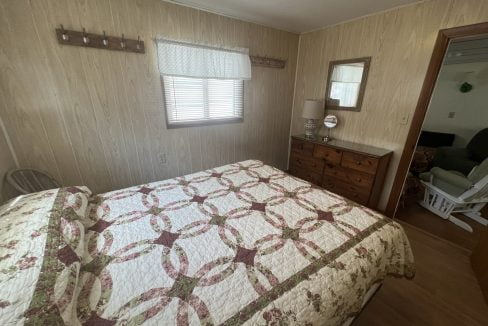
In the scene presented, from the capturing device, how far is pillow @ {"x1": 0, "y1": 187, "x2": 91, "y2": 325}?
24.2 inches

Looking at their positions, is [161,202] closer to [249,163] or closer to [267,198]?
[267,198]

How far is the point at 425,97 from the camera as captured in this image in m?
1.95

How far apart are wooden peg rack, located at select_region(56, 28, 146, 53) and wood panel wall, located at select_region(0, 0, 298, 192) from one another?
5 centimetres

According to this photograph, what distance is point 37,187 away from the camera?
5.46ft

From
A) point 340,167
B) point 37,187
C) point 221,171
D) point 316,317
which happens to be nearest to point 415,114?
point 340,167

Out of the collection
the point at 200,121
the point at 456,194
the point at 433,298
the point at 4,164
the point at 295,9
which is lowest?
the point at 433,298

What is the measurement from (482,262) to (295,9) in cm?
295

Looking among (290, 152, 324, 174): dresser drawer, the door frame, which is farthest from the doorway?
(290, 152, 324, 174): dresser drawer

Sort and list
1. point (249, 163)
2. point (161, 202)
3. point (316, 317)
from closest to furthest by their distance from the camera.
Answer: point (316, 317)
point (161, 202)
point (249, 163)

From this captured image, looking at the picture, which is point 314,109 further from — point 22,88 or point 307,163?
point 22,88

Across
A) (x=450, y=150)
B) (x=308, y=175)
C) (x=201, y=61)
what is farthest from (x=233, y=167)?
(x=450, y=150)

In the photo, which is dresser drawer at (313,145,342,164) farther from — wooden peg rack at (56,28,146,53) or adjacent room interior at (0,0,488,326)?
wooden peg rack at (56,28,146,53)

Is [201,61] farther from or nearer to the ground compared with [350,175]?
farther from the ground

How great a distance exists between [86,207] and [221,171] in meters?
1.07
